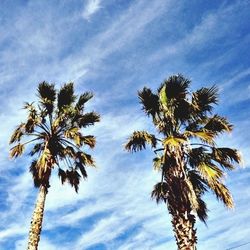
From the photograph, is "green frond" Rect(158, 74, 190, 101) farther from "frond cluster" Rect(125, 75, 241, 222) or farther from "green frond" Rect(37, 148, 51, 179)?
"green frond" Rect(37, 148, 51, 179)

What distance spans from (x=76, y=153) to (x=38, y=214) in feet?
12.7

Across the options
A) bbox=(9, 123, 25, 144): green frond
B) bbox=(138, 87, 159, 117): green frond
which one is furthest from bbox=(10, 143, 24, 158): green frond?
bbox=(138, 87, 159, 117): green frond

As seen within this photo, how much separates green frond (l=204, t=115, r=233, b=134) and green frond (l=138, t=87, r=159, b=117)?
2517mm

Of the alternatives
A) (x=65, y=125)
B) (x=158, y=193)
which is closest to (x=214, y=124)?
(x=158, y=193)

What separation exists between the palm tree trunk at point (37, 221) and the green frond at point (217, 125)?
7829 millimetres

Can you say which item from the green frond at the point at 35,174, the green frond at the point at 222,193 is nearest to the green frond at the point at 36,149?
the green frond at the point at 35,174

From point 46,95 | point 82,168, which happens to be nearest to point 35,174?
point 82,168

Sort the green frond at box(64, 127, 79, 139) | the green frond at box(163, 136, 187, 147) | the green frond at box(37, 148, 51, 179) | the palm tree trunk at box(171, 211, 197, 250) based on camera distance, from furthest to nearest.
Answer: the green frond at box(64, 127, 79, 139)
the green frond at box(37, 148, 51, 179)
the green frond at box(163, 136, 187, 147)
the palm tree trunk at box(171, 211, 197, 250)

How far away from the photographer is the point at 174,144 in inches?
607

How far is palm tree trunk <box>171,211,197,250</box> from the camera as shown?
13.7 m

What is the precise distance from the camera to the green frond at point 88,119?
63.8 feet

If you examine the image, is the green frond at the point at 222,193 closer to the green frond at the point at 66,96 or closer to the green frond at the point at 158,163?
the green frond at the point at 158,163

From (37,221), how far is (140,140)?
5685 millimetres

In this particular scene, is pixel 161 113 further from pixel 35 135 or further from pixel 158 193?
pixel 35 135
